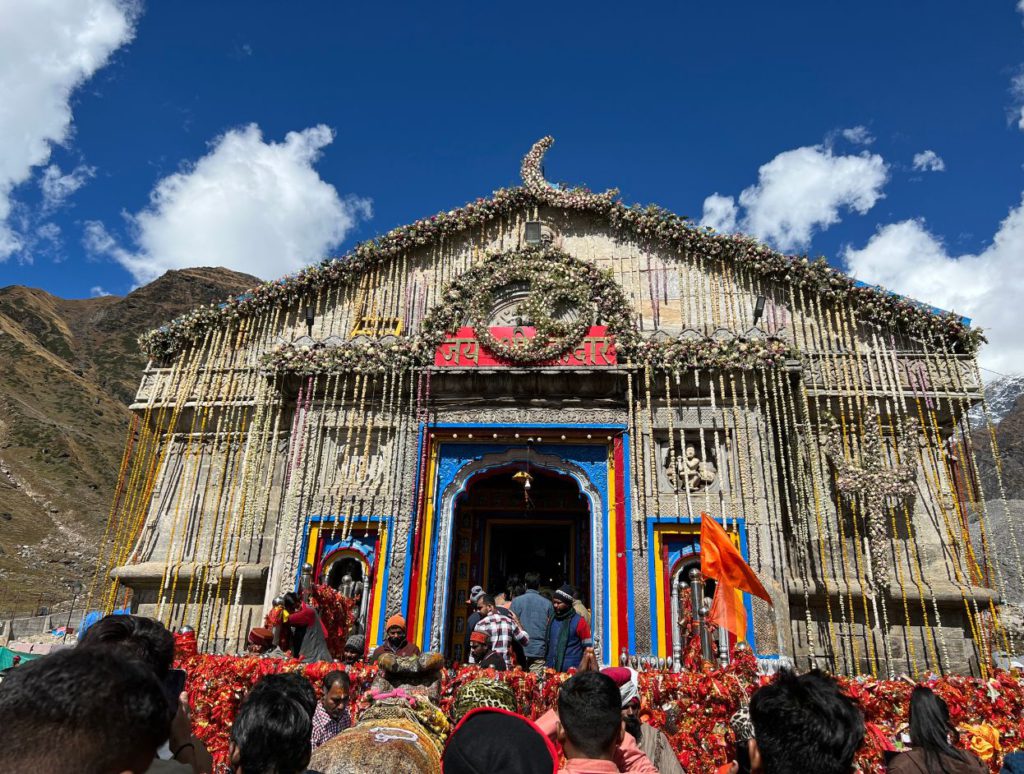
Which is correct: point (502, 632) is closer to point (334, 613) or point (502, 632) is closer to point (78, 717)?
point (334, 613)

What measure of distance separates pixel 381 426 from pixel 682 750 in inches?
326

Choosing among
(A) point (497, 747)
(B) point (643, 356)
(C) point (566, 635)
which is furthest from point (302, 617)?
(B) point (643, 356)

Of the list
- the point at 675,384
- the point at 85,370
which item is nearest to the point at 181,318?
the point at 675,384

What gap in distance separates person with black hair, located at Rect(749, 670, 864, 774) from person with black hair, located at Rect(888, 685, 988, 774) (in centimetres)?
186

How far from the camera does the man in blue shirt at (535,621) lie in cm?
886

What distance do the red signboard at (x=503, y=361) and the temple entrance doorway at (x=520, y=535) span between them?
265 cm

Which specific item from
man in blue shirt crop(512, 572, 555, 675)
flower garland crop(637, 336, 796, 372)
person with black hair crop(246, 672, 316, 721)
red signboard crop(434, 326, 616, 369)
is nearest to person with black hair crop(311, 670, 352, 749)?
person with black hair crop(246, 672, 316, 721)

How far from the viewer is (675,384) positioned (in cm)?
1277

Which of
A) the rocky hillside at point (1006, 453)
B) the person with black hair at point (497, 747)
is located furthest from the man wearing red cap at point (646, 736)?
the rocky hillside at point (1006, 453)

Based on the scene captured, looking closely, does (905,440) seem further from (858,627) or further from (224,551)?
(224,551)

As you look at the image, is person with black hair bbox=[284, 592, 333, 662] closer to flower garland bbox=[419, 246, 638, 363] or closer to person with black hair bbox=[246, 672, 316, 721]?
flower garland bbox=[419, 246, 638, 363]

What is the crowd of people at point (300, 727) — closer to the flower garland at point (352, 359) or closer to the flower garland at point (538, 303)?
the flower garland at point (352, 359)

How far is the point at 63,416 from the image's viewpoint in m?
Result: 65.6

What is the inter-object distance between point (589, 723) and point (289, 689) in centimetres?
136
